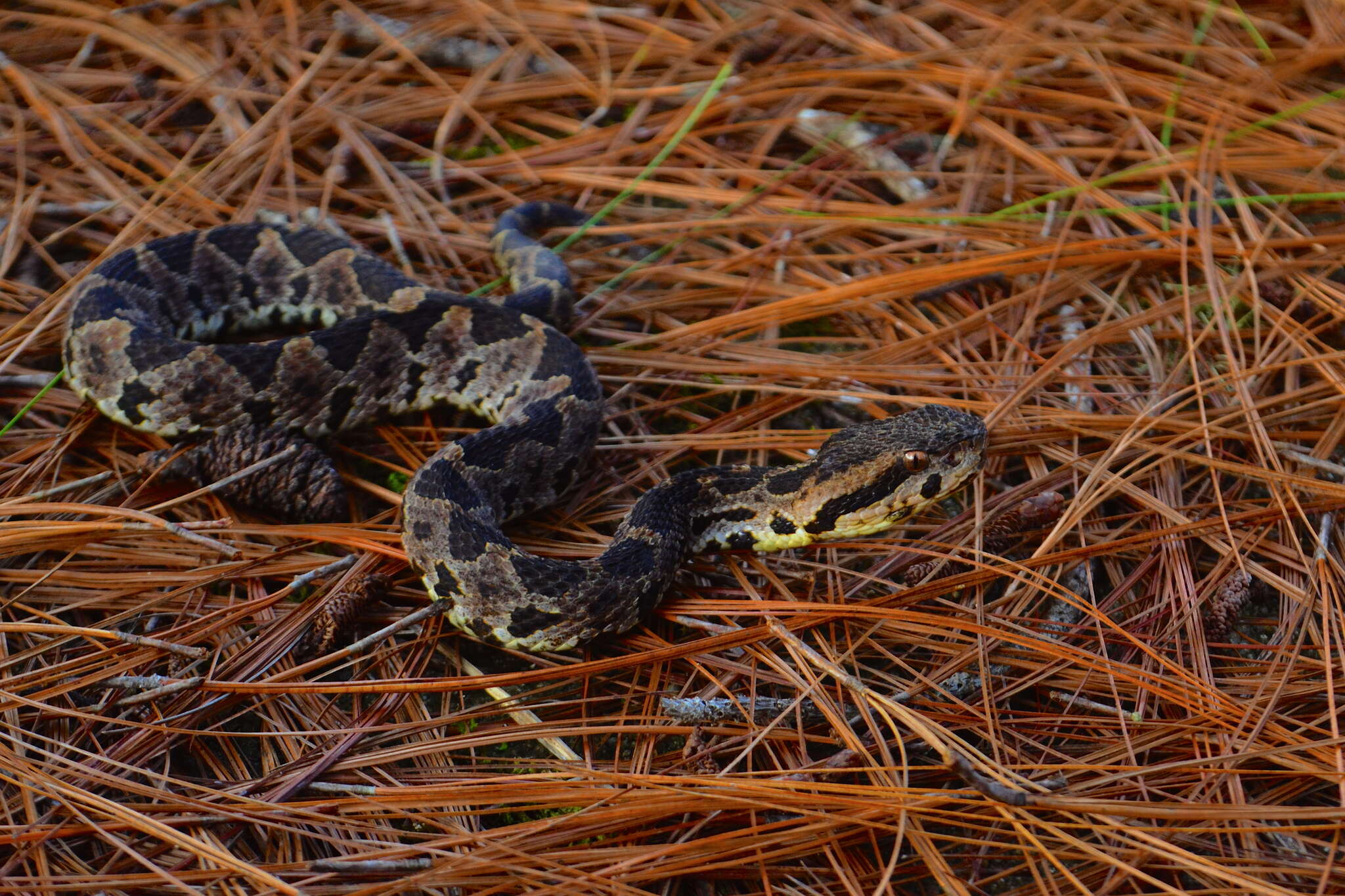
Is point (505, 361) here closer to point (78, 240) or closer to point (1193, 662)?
point (78, 240)

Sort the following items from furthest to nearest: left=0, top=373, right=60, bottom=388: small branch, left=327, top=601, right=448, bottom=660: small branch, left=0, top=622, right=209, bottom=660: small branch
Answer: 1. left=0, top=373, right=60, bottom=388: small branch
2. left=327, top=601, right=448, bottom=660: small branch
3. left=0, top=622, right=209, bottom=660: small branch

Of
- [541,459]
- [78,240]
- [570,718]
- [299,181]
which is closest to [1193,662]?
[570,718]

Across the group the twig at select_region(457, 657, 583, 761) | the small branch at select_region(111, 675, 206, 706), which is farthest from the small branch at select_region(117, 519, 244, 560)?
the twig at select_region(457, 657, 583, 761)

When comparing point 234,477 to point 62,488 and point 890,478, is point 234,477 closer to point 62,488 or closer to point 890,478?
point 62,488

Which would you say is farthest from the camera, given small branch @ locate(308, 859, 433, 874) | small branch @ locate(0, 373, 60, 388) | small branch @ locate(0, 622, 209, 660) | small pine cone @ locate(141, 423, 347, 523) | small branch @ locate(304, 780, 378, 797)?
small branch @ locate(0, 373, 60, 388)

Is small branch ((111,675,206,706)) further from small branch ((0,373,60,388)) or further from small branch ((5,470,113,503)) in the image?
small branch ((0,373,60,388))

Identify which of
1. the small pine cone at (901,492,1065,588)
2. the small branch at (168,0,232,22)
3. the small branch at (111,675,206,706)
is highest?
the small branch at (168,0,232,22)

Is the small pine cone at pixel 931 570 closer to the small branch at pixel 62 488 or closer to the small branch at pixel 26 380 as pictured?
the small branch at pixel 62 488

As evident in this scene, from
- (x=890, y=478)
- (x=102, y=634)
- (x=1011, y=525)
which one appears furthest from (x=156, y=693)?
(x=1011, y=525)
